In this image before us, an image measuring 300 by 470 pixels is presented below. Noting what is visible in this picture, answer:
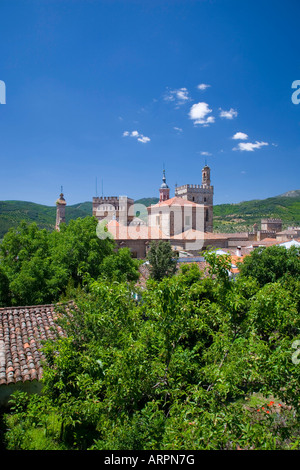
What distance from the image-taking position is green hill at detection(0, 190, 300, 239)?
84219 millimetres

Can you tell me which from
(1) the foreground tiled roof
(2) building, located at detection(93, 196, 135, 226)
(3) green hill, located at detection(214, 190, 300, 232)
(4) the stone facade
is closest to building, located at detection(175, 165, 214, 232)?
(2) building, located at detection(93, 196, 135, 226)

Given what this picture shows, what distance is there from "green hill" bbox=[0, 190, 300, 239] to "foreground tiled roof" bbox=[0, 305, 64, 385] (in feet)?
205

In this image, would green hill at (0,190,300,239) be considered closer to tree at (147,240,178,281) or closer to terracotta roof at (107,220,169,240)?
terracotta roof at (107,220,169,240)

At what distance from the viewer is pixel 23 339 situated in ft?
27.0

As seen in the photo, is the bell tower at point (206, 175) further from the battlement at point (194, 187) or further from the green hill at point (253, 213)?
the green hill at point (253, 213)

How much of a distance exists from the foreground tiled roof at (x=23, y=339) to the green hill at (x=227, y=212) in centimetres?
6248

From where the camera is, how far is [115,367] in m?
4.05

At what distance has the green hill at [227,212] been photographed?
276 feet

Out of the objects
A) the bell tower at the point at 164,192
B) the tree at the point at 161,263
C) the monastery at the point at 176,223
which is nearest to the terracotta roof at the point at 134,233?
the monastery at the point at 176,223

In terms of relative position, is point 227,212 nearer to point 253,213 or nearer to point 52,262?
point 253,213

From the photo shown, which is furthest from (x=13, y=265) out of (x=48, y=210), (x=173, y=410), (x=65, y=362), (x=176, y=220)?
(x=48, y=210)

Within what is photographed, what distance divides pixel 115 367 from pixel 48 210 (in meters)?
106
